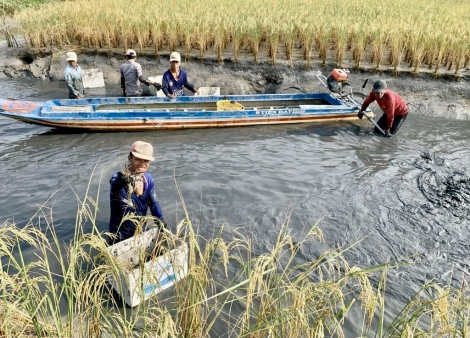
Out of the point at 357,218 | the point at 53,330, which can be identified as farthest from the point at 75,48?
the point at 53,330

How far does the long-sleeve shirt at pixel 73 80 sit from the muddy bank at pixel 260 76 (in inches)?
124

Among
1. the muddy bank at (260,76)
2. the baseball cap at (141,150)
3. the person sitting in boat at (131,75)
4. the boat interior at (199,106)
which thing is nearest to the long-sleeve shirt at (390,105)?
the boat interior at (199,106)

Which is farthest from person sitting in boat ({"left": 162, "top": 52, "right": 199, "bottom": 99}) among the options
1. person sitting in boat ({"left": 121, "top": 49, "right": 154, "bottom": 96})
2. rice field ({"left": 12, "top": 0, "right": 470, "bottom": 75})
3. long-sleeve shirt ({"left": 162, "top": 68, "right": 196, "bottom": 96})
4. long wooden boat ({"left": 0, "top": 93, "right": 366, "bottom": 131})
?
rice field ({"left": 12, "top": 0, "right": 470, "bottom": 75})

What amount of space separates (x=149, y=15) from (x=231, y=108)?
5.04m

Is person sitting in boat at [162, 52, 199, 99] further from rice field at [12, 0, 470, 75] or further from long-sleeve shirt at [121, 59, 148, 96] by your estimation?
rice field at [12, 0, 470, 75]

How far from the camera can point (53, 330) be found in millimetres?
2217

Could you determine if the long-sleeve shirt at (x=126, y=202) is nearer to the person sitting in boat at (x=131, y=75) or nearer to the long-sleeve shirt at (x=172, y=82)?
the long-sleeve shirt at (x=172, y=82)

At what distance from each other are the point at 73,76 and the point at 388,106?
22.6 feet

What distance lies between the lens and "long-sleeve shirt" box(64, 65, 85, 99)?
787cm

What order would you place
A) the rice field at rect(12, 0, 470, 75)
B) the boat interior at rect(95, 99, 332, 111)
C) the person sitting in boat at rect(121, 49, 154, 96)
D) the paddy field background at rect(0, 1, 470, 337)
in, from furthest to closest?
the rice field at rect(12, 0, 470, 75)
the boat interior at rect(95, 99, 332, 111)
the person sitting in boat at rect(121, 49, 154, 96)
the paddy field background at rect(0, 1, 470, 337)

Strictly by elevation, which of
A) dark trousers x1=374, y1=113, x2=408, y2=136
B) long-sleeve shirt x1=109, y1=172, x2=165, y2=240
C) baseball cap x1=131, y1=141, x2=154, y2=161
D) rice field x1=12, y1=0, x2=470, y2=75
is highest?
rice field x1=12, y1=0, x2=470, y2=75

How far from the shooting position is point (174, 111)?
7605mm

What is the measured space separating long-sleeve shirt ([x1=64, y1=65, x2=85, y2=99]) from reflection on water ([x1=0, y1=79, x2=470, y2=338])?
1131 mm

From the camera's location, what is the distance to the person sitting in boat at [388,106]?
6.98 m
